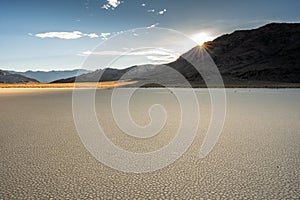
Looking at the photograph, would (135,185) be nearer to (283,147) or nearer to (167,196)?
(167,196)

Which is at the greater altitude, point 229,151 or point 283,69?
point 283,69

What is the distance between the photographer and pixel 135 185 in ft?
11.3

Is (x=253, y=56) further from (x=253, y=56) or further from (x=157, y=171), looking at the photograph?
(x=157, y=171)

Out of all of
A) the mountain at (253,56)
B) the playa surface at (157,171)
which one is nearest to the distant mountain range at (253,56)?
the mountain at (253,56)

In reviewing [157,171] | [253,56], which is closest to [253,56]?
[253,56]

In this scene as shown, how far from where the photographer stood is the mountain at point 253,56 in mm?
80125

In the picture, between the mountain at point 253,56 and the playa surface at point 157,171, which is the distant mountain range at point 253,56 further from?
the playa surface at point 157,171

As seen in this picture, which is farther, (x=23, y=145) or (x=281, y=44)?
(x=281, y=44)

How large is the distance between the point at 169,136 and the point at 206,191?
11.0 ft

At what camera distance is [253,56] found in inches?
4294

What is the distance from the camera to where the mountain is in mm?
80125

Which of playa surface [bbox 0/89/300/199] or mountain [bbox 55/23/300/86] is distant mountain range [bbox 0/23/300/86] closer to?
mountain [bbox 55/23/300/86]

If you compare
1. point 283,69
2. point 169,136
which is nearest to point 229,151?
point 169,136

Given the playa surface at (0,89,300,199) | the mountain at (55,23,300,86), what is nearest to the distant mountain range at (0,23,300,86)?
the mountain at (55,23,300,86)
